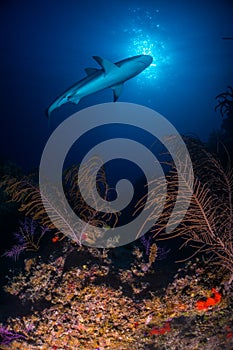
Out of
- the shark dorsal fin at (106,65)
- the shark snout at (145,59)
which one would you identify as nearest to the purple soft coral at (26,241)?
the shark dorsal fin at (106,65)

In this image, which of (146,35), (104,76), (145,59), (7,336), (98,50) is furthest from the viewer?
(98,50)

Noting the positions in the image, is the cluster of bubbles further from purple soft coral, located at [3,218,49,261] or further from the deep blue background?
purple soft coral, located at [3,218,49,261]

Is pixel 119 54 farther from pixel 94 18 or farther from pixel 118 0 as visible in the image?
pixel 118 0

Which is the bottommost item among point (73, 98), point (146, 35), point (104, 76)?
point (73, 98)

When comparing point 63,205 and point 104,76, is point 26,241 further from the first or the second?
point 104,76

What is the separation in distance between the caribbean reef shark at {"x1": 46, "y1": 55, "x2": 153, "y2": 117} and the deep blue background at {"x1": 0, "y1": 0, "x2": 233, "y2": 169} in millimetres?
22275

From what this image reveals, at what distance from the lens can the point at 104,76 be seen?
5234 mm

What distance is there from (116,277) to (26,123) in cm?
6386

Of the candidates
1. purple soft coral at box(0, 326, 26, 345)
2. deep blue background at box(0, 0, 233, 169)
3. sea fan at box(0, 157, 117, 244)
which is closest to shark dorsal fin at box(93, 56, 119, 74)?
sea fan at box(0, 157, 117, 244)

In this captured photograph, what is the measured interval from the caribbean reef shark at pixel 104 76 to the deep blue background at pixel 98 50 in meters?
22.3

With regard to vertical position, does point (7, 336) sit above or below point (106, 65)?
below

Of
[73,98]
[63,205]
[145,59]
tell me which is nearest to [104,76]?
[73,98]

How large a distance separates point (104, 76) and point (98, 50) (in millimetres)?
32488

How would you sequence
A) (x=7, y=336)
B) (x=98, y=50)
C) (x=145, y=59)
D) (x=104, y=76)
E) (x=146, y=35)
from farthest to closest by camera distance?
(x=98, y=50) < (x=146, y=35) < (x=104, y=76) < (x=145, y=59) < (x=7, y=336)
